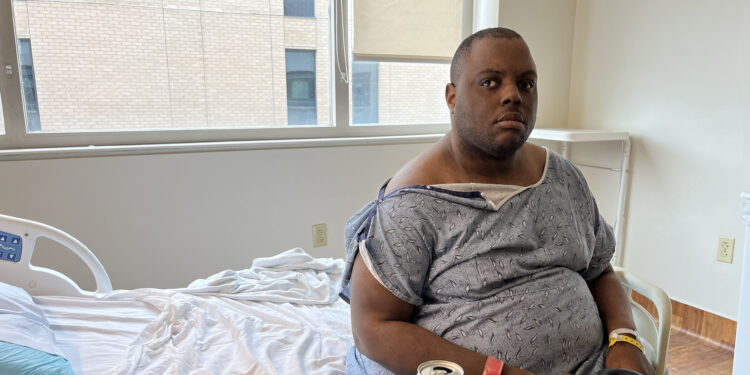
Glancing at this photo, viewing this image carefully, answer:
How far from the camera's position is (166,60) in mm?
2092

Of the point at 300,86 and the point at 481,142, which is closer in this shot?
the point at 481,142

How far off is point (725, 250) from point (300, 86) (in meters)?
2.00

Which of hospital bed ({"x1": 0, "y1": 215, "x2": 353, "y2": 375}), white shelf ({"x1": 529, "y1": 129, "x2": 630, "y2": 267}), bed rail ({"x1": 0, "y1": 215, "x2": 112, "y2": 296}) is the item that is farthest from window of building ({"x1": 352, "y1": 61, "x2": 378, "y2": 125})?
bed rail ({"x1": 0, "y1": 215, "x2": 112, "y2": 296})

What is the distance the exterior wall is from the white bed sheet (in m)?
0.93

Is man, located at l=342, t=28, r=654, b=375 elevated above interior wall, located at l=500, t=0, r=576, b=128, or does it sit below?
below

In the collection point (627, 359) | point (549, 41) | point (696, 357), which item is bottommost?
point (696, 357)

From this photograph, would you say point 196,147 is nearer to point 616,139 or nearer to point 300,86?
point 300,86

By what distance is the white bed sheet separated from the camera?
111 cm

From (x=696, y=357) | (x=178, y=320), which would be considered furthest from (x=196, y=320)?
(x=696, y=357)

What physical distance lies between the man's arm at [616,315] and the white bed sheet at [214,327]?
56 centimetres

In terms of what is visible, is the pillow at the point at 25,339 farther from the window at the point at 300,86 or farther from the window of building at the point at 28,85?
the window at the point at 300,86

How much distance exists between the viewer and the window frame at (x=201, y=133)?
73.5 inches

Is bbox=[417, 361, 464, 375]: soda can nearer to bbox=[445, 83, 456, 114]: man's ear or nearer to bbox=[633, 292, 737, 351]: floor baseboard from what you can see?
bbox=[445, 83, 456, 114]: man's ear

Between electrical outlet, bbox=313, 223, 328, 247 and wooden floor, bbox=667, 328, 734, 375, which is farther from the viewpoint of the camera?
electrical outlet, bbox=313, 223, 328, 247
